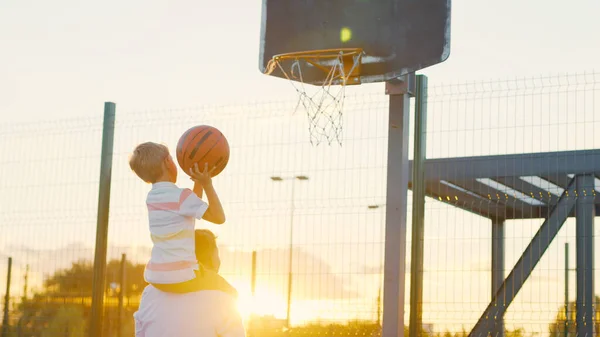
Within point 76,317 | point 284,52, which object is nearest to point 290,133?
point 284,52

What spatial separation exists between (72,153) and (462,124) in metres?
4.36

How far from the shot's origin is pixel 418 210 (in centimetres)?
869

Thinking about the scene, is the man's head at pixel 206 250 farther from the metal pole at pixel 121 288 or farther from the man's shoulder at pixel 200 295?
the metal pole at pixel 121 288

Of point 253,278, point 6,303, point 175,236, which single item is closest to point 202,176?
point 175,236

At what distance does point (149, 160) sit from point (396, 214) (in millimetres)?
2217

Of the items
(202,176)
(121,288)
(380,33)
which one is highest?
(380,33)

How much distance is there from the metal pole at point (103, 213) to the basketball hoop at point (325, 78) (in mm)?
2802

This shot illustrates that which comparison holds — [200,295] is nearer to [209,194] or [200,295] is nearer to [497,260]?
[209,194]

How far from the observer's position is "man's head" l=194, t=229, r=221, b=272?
20.7ft

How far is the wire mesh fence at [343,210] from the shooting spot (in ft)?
27.2

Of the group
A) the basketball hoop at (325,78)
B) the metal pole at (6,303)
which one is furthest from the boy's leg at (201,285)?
the metal pole at (6,303)

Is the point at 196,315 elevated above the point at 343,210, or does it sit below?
below

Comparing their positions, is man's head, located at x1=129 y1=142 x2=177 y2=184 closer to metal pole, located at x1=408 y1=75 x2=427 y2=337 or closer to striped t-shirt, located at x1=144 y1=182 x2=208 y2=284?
striped t-shirt, located at x1=144 y1=182 x2=208 y2=284

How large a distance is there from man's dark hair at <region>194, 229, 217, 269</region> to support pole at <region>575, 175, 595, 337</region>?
322cm
